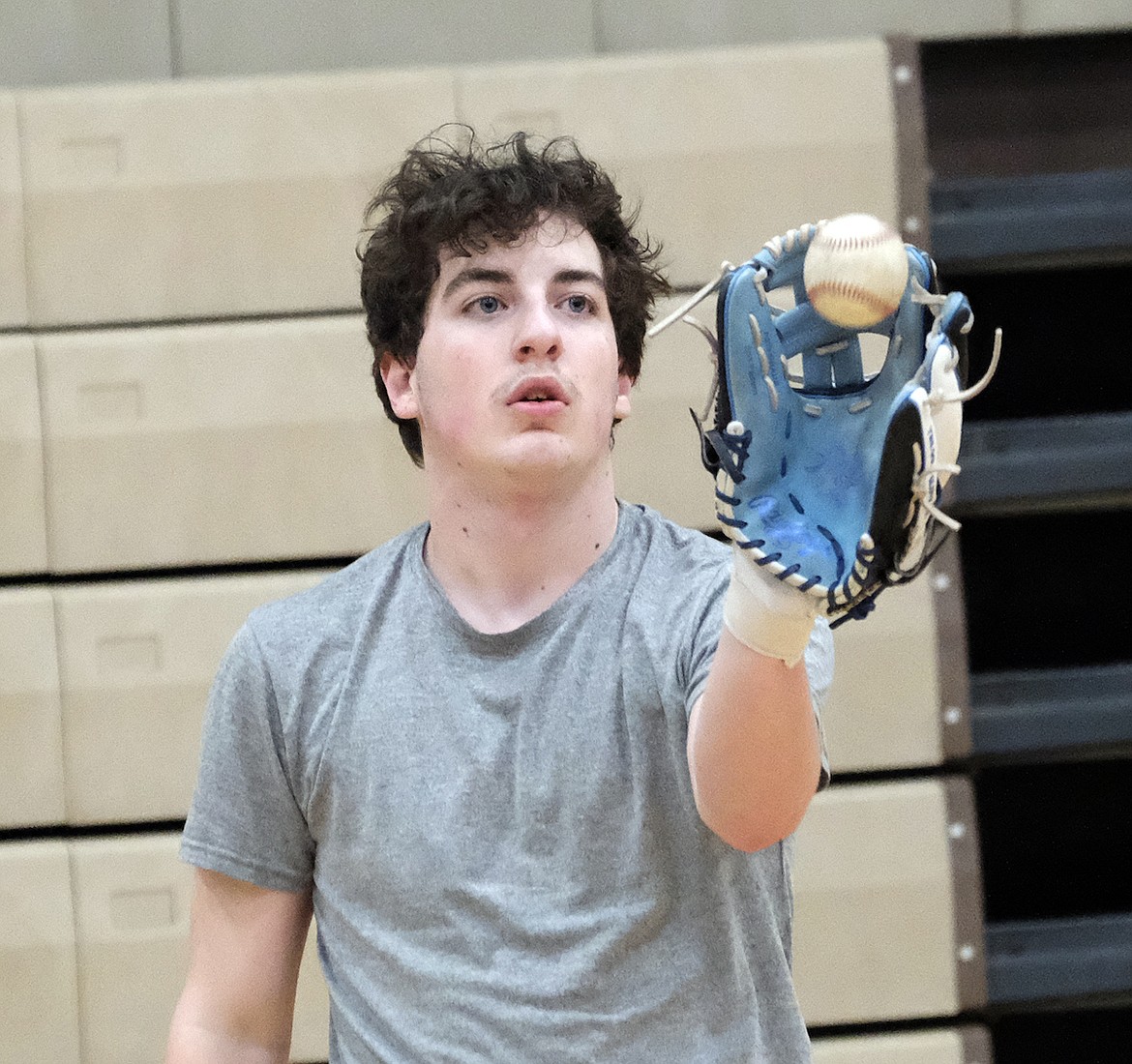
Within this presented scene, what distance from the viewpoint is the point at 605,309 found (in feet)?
4.23

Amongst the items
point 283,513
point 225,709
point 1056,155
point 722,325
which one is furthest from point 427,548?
point 1056,155

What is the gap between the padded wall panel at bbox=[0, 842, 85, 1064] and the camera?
2217 millimetres

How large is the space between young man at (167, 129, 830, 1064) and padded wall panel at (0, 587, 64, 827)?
103 centimetres

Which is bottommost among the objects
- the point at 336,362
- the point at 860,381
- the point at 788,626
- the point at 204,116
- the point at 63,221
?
the point at 788,626

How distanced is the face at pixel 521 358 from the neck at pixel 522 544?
0.03 m

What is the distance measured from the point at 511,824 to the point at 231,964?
328 mm

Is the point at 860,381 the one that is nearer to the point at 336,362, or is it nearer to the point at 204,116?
the point at 336,362

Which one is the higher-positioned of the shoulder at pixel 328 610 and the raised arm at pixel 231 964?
the shoulder at pixel 328 610

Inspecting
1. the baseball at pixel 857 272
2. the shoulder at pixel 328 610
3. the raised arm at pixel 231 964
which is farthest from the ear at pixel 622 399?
the raised arm at pixel 231 964

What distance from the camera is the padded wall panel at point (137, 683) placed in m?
2.23

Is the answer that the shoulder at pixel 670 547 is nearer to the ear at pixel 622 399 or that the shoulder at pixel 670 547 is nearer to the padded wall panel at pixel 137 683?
the ear at pixel 622 399

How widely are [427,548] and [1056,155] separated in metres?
1.51

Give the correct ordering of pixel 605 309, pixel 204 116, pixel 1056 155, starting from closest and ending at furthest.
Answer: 1. pixel 605 309
2. pixel 204 116
3. pixel 1056 155

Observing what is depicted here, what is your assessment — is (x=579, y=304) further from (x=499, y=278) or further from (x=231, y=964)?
(x=231, y=964)
